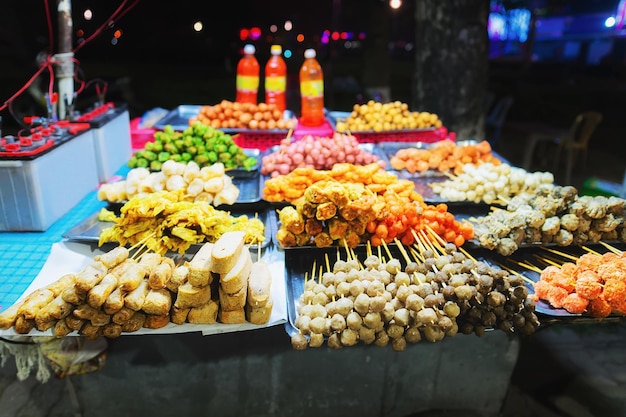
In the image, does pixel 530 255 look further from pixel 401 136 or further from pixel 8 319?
pixel 8 319

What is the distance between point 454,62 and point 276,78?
355 cm

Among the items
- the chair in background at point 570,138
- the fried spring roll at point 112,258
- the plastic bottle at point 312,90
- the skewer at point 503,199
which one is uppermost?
the plastic bottle at point 312,90

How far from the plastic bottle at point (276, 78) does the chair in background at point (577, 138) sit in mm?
5871

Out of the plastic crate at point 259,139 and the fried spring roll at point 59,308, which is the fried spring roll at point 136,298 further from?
the plastic crate at point 259,139

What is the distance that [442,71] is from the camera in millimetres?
7727

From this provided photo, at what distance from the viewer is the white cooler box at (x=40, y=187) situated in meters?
3.09

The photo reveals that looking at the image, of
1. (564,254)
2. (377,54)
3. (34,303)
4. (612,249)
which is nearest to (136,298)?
(34,303)

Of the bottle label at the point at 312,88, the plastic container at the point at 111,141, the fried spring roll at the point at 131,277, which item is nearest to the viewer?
the fried spring roll at the point at 131,277

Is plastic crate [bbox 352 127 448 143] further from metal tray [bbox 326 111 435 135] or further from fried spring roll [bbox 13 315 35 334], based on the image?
fried spring roll [bbox 13 315 35 334]

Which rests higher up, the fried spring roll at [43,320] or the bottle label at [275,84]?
the bottle label at [275,84]

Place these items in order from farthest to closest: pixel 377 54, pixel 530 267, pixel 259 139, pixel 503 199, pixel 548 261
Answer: pixel 377 54
pixel 259 139
pixel 503 199
pixel 548 261
pixel 530 267

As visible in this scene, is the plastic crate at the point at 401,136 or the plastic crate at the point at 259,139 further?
the plastic crate at the point at 401,136

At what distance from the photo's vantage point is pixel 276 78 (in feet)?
18.7

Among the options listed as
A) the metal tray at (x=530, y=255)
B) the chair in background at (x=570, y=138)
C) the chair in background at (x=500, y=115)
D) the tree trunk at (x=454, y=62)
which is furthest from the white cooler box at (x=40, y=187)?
the chair in background at (x=500, y=115)
